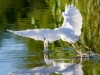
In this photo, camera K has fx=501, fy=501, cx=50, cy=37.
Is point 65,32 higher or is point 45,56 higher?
point 65,32

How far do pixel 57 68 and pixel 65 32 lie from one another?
1155mm

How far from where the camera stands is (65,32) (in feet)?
37.0

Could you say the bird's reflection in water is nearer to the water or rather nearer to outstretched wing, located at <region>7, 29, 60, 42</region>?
the water

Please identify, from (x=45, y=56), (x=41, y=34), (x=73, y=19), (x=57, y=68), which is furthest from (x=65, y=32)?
(x=57, y=68)

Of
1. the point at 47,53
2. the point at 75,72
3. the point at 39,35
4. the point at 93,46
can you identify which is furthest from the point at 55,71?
the point at 93,46

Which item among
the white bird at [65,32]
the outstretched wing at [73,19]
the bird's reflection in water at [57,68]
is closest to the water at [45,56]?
the bird's reflection in water at [57,68]

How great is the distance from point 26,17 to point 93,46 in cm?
890

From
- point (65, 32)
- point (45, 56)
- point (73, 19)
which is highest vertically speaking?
point (73, 19)

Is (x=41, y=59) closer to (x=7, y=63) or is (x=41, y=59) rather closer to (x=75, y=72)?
(x=7, y=63)

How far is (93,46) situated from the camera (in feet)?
42.9

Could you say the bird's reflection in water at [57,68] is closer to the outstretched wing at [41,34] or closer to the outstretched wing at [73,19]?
the outstretched wing at [41,34]

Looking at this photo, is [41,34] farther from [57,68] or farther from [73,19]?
[73,19]

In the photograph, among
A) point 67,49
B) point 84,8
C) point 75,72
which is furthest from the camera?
point 84,8

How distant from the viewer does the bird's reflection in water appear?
9.93m
